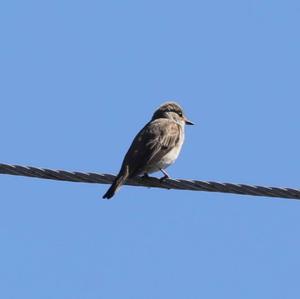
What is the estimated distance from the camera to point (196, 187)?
9406 millimetres

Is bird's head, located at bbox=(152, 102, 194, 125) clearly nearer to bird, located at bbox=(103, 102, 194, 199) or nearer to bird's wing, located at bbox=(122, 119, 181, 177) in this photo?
bird, located at bbox=(103, 102, 194, 199)

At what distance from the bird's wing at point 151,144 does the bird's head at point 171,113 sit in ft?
2.80

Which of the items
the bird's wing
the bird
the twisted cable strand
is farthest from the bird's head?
the twisted cable strand

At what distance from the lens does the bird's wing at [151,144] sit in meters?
11.9

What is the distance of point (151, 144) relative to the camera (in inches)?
489

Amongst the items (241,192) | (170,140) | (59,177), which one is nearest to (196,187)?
(241,192)

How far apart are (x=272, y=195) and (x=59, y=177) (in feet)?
6.59

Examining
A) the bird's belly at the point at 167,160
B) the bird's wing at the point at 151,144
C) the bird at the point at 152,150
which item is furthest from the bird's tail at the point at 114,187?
the bird's belly at the point at 167,160

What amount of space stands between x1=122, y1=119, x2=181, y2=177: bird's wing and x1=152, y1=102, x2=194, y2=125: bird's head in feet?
2.80

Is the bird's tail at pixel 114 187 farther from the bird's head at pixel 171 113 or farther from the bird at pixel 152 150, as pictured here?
the bird's head at pixel 171 113

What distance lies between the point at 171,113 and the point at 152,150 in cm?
225

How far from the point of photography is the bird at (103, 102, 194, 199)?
38.2 feet

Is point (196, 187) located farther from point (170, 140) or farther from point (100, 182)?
point (170, 140)

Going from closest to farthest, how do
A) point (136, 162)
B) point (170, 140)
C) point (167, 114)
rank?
point (136, 162) → point (170, 140) → point (167, 114)
